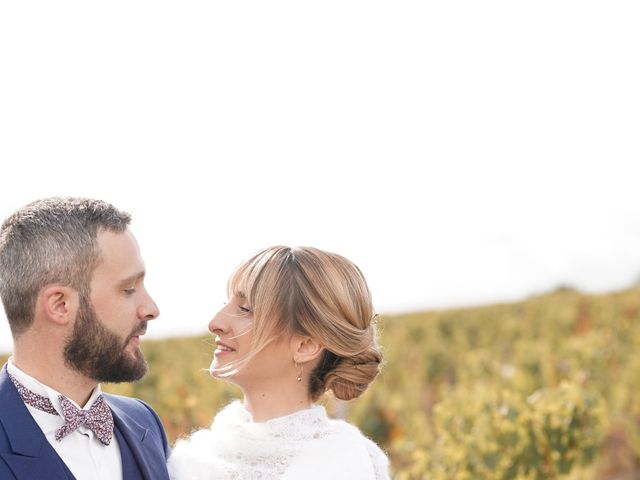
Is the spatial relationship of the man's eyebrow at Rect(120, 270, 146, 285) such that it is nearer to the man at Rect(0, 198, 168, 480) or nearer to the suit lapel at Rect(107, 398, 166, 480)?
the man at Rect(0, 198, 168, 480)

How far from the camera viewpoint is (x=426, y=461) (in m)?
7.08

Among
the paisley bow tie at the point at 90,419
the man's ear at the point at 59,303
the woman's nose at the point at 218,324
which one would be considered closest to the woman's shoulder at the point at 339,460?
the woman's nose at the point at 218,324

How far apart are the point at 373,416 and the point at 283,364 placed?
27.0 feet

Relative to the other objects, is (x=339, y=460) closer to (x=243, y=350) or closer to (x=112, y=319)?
(x=243, y=350)

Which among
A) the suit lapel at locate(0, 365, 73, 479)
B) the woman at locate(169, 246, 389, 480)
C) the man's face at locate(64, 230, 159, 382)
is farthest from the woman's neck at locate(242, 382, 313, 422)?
the suit lapel at locate(0, 365, 73, 479)

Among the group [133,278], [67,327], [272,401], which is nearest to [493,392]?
[272,401]

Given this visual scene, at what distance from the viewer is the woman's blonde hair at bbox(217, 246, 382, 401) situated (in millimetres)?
3418

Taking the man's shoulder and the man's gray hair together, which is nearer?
the man's gray hair

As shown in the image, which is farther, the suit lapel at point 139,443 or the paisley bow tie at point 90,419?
the suit lapel at point 139,443

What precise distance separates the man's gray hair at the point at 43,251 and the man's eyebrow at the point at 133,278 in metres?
0.11

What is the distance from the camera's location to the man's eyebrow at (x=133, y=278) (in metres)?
3.05

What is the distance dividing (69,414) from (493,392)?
5183mm

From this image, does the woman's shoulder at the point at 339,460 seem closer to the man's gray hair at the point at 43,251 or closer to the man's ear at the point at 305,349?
the man's ear at the point at 305,349

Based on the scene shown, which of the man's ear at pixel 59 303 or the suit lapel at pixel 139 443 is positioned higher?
the man's ear at pixel 59 303
